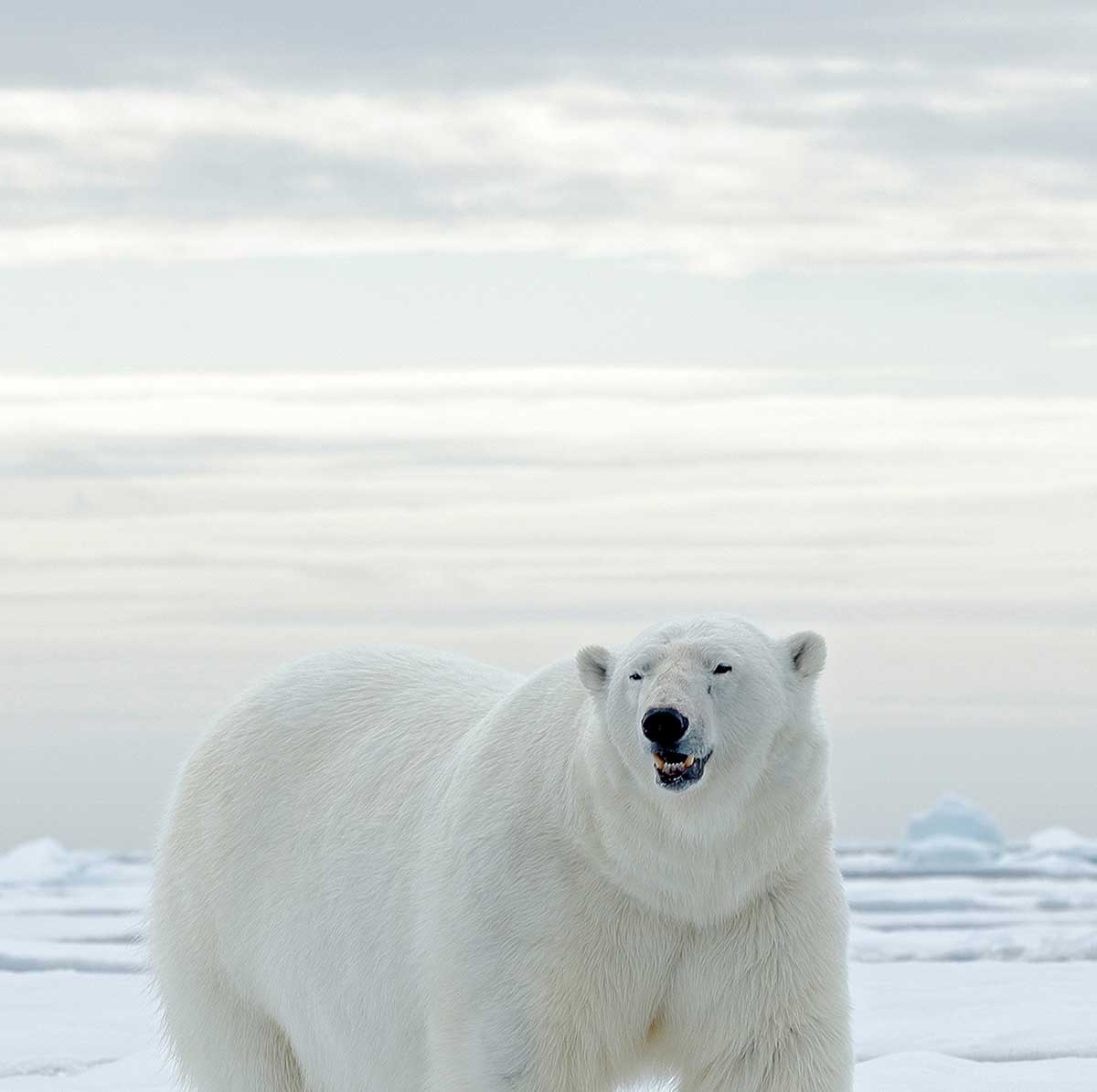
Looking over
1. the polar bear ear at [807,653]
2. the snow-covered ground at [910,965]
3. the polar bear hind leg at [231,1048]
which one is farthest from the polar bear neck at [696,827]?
the snow-covered ground at [910,965]

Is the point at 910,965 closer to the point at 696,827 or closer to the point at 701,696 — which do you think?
the point at 696,827

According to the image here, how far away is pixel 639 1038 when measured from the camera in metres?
3.79

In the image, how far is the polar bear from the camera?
11.5ft

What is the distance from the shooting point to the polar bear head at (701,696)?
3.37 metres

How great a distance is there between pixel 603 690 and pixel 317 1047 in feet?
4.81

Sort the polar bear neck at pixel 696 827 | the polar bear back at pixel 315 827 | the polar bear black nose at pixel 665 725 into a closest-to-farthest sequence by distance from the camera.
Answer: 1. the polar bear black nose at pixel 665 725
2. the polar bear neck at pixel 696 827
3. the polar bear back at pixel 315 827

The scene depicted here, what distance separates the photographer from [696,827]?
11.4 feet

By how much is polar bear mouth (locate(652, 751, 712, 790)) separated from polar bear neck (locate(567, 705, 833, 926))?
0.26ft

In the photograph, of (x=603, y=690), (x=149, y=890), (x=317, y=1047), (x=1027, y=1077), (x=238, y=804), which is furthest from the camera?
(x=1027, y=1077)

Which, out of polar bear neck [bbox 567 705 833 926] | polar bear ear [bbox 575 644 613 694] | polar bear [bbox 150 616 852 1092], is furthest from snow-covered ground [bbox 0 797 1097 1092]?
polar bear ear [bbox 575 644 613 694]

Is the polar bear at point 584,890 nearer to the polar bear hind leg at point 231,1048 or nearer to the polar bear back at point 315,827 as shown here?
the polar bear back at point 315,827

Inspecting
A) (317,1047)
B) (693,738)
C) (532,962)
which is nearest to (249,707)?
(317,1047)

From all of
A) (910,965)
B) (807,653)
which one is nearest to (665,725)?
(807,653)

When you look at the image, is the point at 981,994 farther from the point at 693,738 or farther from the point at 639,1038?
the point at 693,738
